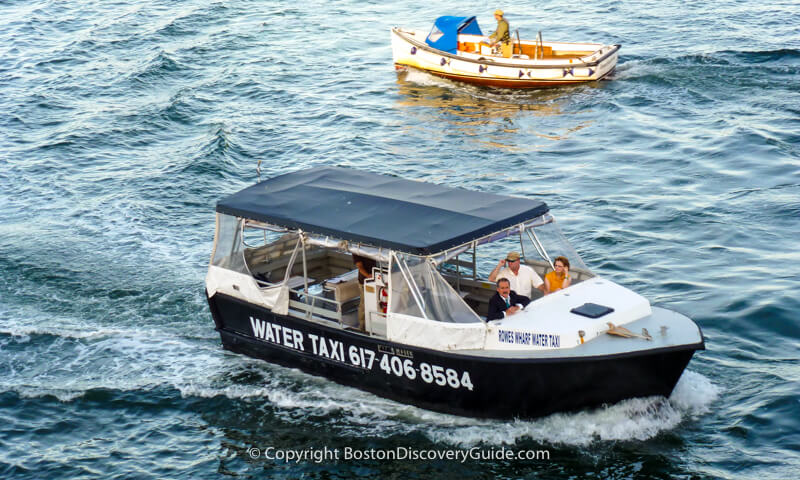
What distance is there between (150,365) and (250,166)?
40.4 ft

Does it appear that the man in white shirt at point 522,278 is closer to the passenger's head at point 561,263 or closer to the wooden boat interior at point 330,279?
the wooden boat interior at point 330,279

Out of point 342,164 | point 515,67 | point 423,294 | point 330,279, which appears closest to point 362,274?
point 330,279

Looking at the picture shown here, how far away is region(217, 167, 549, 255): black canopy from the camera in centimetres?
1452

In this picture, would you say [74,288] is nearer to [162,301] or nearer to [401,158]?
[162,301]

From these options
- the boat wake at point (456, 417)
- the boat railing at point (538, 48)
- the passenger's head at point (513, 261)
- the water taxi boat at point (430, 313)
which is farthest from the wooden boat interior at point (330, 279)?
the boat railing at point (538, 48)

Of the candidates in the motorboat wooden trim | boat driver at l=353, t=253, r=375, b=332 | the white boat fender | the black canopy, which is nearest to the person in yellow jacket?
the motorboat wooden trim

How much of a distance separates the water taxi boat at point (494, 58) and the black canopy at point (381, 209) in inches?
701

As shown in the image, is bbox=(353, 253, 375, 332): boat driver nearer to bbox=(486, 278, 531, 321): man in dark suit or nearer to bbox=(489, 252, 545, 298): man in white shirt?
bbox=(489, 252, 545, 298): man in white shirt

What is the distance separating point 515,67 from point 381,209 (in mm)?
19776

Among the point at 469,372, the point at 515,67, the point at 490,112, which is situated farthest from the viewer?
the point at 515,67

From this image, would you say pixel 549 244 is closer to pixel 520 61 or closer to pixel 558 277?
pixel 558 277

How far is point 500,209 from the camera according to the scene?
15266 mm

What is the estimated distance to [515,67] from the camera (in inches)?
1342

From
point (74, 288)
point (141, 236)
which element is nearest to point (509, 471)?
point (74, 288)
